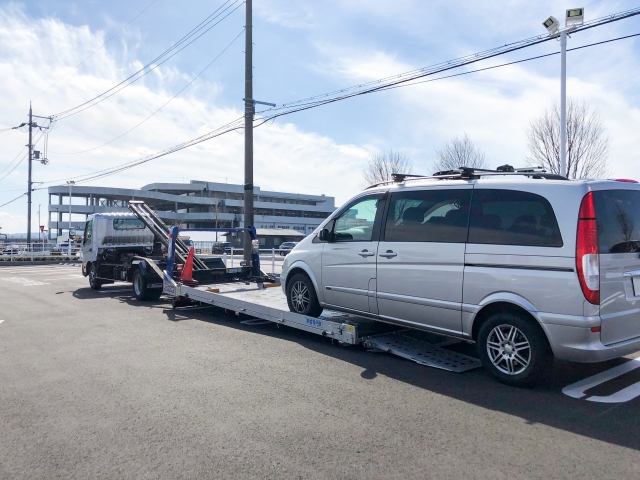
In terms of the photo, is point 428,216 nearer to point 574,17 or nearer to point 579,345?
point 579,345

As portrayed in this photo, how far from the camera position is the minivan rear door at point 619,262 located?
4715 millimetres

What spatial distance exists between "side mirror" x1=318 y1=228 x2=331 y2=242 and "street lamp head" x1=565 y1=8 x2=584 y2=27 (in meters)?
9.20

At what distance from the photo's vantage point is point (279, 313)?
25.0 ft

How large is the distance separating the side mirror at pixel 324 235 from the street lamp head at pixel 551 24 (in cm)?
895

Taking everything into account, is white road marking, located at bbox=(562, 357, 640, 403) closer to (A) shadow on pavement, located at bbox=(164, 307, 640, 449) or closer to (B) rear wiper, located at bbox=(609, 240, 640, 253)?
(A) shadow on pavement, located at bbox=(164, 307, 640, 449)

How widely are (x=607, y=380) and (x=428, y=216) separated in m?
2.57

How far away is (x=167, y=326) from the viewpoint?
889 cm

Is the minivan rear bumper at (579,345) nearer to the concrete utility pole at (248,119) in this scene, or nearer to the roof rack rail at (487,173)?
the roof rack rail at (487,173)

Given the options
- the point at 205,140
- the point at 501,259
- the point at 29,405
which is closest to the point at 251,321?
the point at 29,405

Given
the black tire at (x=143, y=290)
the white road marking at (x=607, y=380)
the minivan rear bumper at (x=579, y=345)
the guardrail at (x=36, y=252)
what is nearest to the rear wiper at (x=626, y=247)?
the minivan rear bumper at (x=579, y=345)

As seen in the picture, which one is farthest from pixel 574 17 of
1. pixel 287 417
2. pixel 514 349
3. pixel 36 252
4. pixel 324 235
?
pixel 36 252

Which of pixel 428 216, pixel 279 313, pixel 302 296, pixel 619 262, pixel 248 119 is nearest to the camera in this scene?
pixel 619 262

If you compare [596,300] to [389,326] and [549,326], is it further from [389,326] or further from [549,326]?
[389,326]

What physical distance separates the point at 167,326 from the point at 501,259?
5981mm
